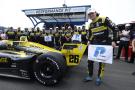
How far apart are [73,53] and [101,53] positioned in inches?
33.7

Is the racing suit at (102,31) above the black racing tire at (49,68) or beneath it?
above

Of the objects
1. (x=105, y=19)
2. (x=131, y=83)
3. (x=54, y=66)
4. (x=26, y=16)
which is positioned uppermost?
(x=26, y=16)

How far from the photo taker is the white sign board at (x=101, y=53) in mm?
5246

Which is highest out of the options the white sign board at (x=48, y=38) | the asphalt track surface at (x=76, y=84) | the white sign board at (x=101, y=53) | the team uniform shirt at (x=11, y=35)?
the team uniform shirt at (x=11, y=35)

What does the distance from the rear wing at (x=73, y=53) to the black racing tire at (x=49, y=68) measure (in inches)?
28.6

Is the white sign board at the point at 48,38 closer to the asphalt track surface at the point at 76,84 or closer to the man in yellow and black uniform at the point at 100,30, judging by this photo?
the asphalt track surface at the point at 76,84

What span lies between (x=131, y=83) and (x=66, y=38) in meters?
7.28

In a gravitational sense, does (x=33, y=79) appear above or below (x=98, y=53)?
below

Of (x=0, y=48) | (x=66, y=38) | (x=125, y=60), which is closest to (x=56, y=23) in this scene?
(x=66, y=38)

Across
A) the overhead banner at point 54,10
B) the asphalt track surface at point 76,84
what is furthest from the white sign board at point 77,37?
the overhead banner at point 54,10

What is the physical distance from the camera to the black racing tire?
201 inches

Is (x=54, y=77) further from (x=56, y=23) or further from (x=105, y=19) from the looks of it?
(x=56, y=23)

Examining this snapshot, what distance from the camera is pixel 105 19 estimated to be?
5.45m

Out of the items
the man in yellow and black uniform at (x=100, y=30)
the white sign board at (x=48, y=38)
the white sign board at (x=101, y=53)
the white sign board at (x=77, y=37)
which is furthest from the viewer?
the white sign board at (x=48, y=38)
